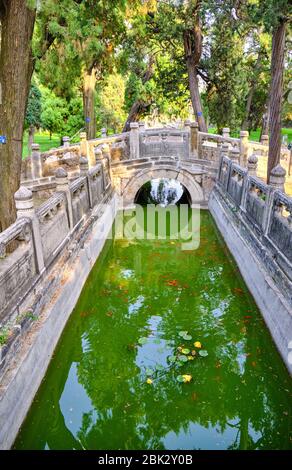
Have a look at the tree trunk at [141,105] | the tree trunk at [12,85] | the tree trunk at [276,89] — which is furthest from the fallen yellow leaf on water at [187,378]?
the tree trunk at [141,105]

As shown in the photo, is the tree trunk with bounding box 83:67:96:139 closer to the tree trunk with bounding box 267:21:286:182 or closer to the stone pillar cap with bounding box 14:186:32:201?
the tree trunk with bounding box 267:21:286:182

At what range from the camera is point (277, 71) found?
384 inches

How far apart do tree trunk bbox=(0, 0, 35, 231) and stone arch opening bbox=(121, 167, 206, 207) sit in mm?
8394

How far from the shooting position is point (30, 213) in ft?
18.7

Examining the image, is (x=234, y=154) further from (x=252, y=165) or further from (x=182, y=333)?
(x=182, y=333)

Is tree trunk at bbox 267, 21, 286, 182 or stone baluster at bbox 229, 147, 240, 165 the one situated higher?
tree trunk at bbox 267, 21, 286, 182

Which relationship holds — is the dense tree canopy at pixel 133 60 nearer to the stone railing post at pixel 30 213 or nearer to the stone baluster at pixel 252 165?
the stone railing post at pixel 30 213

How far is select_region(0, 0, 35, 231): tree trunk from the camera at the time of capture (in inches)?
228

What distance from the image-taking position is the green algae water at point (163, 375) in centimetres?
473

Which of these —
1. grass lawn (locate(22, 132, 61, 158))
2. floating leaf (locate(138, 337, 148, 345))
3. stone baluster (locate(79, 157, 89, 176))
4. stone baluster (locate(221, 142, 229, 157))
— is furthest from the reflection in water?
floating leaf (locate(138, 337, 148, 345))

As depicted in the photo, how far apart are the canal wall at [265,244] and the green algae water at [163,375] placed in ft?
1.45

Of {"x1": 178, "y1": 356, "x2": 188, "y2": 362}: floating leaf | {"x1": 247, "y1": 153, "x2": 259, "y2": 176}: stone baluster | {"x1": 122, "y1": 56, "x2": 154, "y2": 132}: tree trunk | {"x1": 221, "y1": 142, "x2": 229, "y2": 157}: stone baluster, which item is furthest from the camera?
{"x1": 122, "y1": 56, "x2": 154, "y2": 132}: tree trunk

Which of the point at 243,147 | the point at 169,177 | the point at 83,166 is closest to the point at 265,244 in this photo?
the point at 83,166

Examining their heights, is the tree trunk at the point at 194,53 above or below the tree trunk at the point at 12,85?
above
